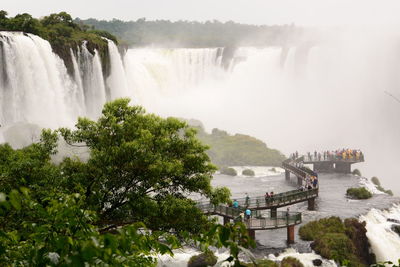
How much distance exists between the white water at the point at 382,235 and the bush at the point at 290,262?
5797 mm

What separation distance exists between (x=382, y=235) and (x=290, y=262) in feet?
26.0

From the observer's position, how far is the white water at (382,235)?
25.4 meters

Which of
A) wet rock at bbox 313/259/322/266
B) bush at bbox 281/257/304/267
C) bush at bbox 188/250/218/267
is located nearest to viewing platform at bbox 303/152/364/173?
wet rock at bbox 313/259/322/266

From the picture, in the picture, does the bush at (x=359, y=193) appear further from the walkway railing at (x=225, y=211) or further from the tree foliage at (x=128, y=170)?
the tree foliage at (x=128, y=170)

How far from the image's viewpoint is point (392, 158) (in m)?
66.7

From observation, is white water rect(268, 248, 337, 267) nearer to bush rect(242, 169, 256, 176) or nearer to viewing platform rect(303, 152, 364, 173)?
viewing platform rect(303, 152, 364, 173)

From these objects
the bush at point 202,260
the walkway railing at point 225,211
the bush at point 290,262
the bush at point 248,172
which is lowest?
the bush at point 248,172

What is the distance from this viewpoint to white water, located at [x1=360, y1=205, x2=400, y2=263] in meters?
25.4

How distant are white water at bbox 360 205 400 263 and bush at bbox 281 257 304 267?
580 centimetres

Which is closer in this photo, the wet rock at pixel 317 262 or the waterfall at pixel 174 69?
the wet rock at pixel 317 262

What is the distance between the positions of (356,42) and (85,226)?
7399 cm

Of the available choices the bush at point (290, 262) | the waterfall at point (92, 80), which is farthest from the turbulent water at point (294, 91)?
the bush at point (290, 262)

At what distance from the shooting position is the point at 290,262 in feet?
70.8

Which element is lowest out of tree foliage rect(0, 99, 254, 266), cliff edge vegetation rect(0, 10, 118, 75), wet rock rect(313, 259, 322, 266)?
wet rock rect(313, 259, 322, 266)
